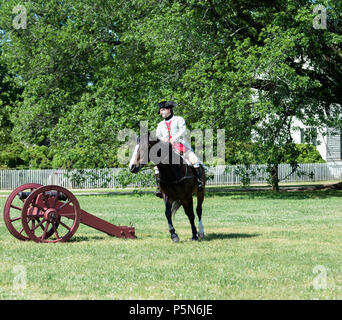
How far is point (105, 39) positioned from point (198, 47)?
275 inches

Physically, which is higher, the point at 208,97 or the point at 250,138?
the point at 208,97

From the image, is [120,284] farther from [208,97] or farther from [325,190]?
[325,190]

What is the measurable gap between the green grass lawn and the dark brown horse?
842 millimetres

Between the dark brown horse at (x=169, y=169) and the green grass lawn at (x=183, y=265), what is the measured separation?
84 centimetres

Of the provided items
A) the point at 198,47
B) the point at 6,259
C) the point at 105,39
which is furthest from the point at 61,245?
the point at 105,39

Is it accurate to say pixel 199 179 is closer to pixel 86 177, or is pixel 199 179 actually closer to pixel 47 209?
pixel 47 209

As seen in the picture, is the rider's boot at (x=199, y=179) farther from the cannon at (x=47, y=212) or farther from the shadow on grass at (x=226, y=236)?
the cannon at (x=47, y=212)

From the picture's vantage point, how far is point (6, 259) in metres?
8.84

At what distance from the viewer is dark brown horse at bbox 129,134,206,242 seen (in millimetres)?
9586

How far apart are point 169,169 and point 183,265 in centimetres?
256

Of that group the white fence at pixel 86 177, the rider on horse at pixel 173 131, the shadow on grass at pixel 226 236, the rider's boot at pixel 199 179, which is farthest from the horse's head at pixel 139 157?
the white fence at pixel 86 177

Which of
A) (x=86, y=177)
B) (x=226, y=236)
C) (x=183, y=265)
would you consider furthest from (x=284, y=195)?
(x=183, y=265)

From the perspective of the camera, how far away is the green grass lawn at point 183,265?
6504mm
